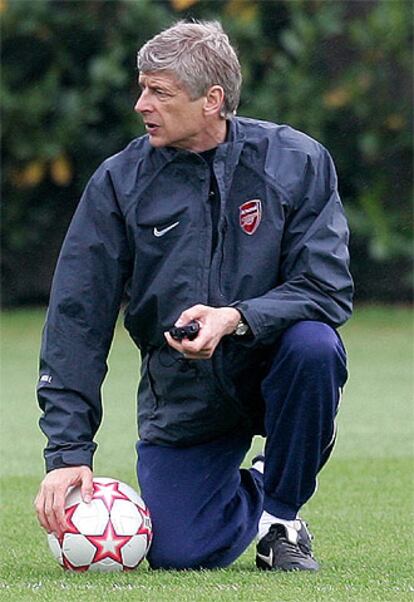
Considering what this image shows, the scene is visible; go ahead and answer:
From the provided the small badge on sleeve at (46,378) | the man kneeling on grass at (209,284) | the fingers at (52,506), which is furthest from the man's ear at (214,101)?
the fingers at (52,506)

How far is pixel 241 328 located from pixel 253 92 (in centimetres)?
984

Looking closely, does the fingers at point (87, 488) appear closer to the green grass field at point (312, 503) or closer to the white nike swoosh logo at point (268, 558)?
the green grass field at point (312, 503)

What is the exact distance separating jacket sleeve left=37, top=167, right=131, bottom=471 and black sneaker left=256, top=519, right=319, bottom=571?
599mm

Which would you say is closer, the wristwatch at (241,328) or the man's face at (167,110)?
the wristwatch at (241,328)

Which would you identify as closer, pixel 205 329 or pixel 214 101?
pixel 205 329

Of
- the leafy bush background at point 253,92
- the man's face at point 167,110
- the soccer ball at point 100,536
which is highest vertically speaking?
the man's face at point 167,110

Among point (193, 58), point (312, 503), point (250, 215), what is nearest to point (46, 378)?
point (250, 215)

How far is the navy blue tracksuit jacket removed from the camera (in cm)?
444

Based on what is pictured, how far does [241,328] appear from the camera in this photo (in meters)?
4.31

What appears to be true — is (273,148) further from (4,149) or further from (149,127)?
(4,149)

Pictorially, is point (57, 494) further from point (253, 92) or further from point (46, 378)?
point (253, 92)

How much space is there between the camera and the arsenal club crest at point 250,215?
451 cm

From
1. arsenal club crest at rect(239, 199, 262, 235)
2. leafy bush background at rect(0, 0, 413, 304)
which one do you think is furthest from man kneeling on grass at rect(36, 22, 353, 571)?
leafy bush background at rect(0, 0, 413, 304)

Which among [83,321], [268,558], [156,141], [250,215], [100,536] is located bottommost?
[268,558]
